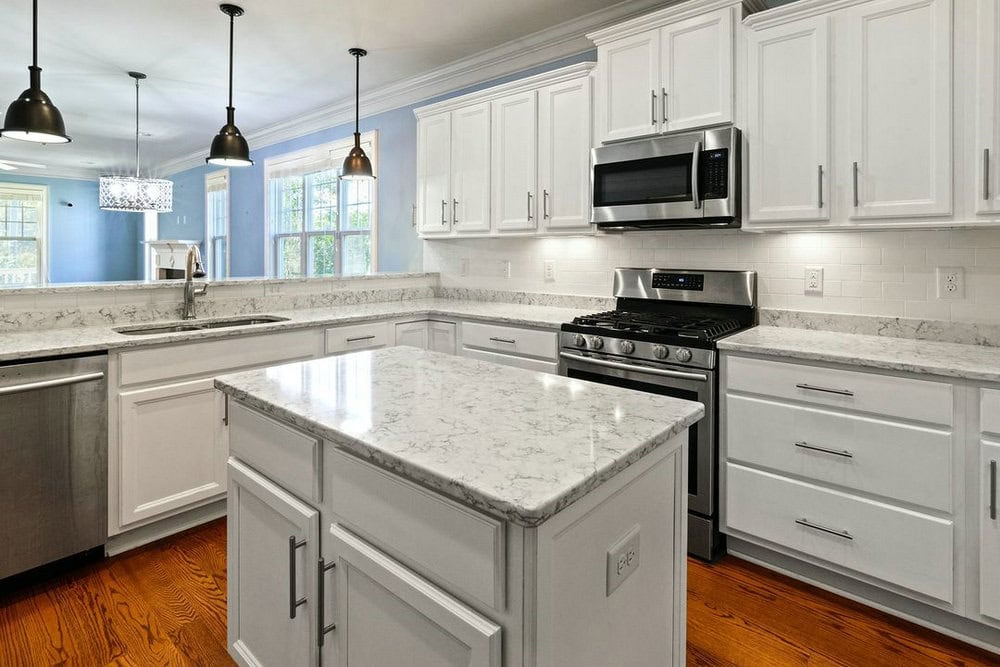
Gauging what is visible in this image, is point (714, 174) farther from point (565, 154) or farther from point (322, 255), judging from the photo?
point (322, 255)

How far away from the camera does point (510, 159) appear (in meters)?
3.49

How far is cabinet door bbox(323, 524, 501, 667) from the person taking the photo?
34.4 inches

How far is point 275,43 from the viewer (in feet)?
12.6

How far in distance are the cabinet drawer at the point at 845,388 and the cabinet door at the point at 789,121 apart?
0.68 m

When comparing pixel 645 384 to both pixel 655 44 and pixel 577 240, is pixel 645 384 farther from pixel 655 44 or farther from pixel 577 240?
pixel 655 44

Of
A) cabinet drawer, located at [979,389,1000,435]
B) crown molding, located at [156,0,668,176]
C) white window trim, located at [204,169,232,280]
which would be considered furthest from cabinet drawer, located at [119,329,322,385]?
white window trim, located at [204,169,232,280]

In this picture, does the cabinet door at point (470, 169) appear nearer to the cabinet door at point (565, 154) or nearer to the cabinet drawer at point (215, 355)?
the cabinet door at point (565, 154)

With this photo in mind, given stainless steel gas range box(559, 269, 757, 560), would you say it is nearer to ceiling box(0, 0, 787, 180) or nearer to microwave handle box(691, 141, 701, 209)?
microwave handle box(691, 141, 701, 209)

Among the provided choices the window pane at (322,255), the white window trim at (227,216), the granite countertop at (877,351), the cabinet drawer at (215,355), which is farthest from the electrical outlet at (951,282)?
the white window trim at (227,216)

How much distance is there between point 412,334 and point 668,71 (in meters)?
2.06

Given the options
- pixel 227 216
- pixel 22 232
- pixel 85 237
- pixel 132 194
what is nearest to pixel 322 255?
pixel 227 216

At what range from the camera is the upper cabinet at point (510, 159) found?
3.17m

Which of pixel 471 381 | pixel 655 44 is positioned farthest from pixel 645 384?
pixel 655 44

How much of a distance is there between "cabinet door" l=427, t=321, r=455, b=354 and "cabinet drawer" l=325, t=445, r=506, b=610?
2.39 meters
